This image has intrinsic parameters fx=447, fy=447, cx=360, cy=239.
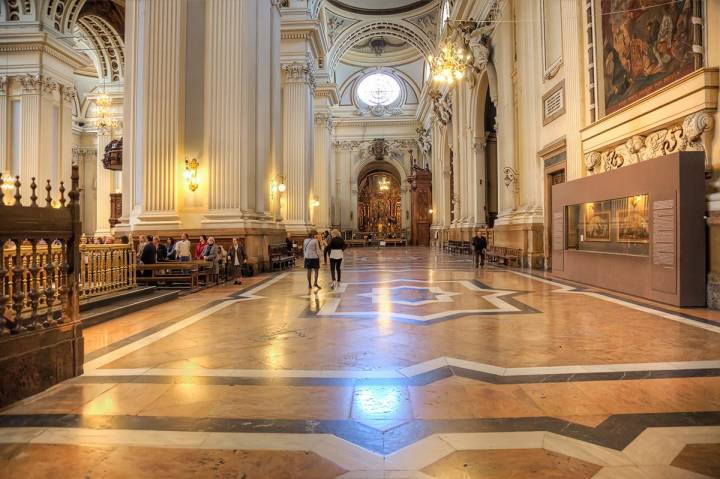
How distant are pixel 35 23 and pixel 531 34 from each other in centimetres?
1940

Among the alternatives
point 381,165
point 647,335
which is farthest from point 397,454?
point 381,165

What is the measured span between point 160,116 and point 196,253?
394 centimetres

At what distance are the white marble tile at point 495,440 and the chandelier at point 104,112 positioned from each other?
26.4 meters

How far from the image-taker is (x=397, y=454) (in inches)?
98.7

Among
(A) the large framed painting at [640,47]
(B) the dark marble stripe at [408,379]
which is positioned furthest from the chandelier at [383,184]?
(B) the dark marble stripe at [408,379]

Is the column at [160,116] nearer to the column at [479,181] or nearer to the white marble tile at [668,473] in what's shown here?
the white marble tile at [668,473]

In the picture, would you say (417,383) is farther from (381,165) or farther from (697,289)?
(381,165)

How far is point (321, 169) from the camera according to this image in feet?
106

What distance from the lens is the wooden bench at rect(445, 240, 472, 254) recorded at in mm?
22094

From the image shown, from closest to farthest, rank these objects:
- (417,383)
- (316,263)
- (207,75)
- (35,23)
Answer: (417,383), (316,263), (207,75), (35,23)

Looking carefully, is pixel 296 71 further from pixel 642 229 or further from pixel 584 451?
pixel 584 451

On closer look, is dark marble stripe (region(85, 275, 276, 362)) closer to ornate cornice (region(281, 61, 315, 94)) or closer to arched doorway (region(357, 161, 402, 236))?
ornate cornice (region(281, 61, 315, 94))

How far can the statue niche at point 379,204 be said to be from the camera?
44750 mm

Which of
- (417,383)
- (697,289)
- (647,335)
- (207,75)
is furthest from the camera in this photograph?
(207,75)
